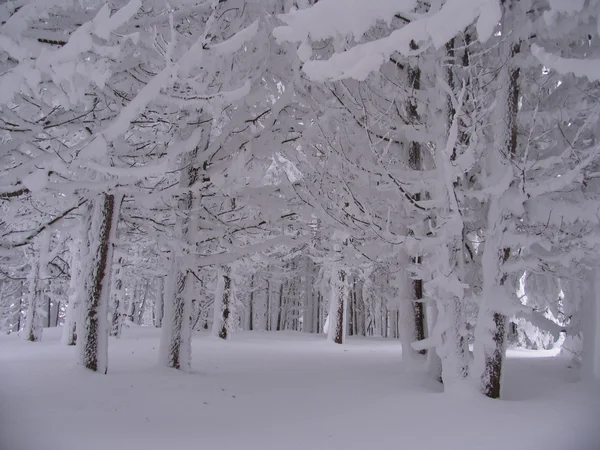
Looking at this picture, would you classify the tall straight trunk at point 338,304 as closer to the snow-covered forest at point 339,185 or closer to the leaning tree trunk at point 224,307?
the leaning tree trunk at point 224,307

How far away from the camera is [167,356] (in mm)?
6441

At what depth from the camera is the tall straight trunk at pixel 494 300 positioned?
4.24 meters

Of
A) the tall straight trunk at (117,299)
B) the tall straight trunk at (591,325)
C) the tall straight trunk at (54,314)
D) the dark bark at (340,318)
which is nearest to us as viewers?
the tall straight trunk at (591,325)

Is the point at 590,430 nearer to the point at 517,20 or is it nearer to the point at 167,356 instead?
the point at 517,20

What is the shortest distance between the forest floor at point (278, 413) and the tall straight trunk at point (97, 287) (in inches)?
14.1

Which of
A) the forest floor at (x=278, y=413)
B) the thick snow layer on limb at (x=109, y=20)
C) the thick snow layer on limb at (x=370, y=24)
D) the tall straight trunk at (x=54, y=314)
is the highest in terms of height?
the thick snow layer on limb at (x=109, y=20)

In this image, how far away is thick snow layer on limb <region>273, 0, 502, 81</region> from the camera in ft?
7.37

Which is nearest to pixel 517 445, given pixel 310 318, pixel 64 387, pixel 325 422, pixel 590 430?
pixel 590 430

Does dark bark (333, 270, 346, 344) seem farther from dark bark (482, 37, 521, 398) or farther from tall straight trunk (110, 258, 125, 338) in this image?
dark bark (482, 37, 521, 398)

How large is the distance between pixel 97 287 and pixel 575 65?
6.39 m

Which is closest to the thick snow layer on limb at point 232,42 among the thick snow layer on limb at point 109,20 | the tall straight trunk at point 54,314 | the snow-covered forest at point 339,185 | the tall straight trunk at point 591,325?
the snow-covered forest at point 339,185

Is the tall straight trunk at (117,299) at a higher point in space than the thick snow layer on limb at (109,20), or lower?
lower

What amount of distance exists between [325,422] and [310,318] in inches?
963

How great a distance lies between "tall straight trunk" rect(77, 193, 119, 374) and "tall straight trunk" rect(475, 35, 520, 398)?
5251 millimetres
